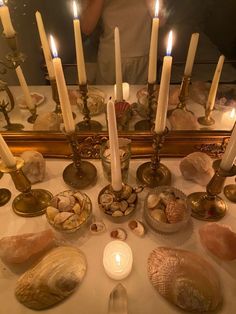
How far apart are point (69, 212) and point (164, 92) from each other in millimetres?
334

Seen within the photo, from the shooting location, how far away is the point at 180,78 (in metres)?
0.78

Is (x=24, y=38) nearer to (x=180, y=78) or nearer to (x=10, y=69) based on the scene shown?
(x=10, y=69)

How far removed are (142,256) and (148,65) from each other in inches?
20.1

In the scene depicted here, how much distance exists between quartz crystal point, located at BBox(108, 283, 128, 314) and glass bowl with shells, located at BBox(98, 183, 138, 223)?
0.51 feet

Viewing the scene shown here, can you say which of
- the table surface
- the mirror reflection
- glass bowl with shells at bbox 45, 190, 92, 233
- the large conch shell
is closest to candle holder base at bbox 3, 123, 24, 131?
the mirror reflection

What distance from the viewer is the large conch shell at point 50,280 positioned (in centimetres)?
52

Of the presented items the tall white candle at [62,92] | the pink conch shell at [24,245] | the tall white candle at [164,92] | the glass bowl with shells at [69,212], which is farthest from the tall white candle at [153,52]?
the pink conch shell at [24,245]

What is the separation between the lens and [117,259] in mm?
565

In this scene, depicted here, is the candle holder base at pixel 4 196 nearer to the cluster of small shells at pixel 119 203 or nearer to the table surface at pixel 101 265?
the table surface at pixel 101 265

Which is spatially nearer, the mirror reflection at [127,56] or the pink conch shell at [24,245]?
the pink conch shell at [24,245]

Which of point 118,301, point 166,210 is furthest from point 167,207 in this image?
point 118,301

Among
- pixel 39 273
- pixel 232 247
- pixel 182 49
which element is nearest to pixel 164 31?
pixel 182 49

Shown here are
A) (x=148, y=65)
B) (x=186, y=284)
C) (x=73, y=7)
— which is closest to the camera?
(x=186, y=284)

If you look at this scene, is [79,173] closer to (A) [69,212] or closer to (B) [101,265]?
(A) [69,212]
